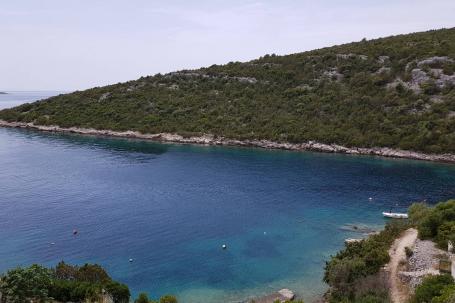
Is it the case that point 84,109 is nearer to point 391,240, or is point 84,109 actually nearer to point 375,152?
point 375,152

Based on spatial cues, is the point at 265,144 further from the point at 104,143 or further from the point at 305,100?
the point at 104,143

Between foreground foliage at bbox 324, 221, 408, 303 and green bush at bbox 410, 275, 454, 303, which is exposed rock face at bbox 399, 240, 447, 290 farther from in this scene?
green bush at bbox 410, 275, 454, 303

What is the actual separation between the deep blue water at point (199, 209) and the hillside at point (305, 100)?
13264 mm

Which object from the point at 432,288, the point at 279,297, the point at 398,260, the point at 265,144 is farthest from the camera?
the point at 265,144

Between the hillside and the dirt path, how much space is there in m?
55.6

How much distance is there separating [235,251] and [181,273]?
7.80 m

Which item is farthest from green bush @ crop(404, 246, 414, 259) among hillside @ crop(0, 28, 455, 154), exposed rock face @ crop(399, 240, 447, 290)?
hillside @ crop(0, 28, 455, 154)

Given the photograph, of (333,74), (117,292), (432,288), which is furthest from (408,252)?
(333,74)

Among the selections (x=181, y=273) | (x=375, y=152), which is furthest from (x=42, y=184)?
(x=375, y=152)

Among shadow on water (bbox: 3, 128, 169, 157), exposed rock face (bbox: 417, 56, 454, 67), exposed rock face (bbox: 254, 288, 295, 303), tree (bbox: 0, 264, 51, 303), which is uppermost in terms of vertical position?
exposed rock face (bbox: 417, 56, 454, 67)

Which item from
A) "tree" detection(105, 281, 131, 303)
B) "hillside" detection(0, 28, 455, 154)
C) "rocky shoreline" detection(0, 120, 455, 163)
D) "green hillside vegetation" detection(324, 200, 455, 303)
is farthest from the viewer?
"hillside" detection(0, 28, 455, 154)

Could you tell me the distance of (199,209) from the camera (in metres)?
61.7

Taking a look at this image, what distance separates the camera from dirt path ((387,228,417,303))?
33844mm

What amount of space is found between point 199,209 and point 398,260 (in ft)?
97.8
